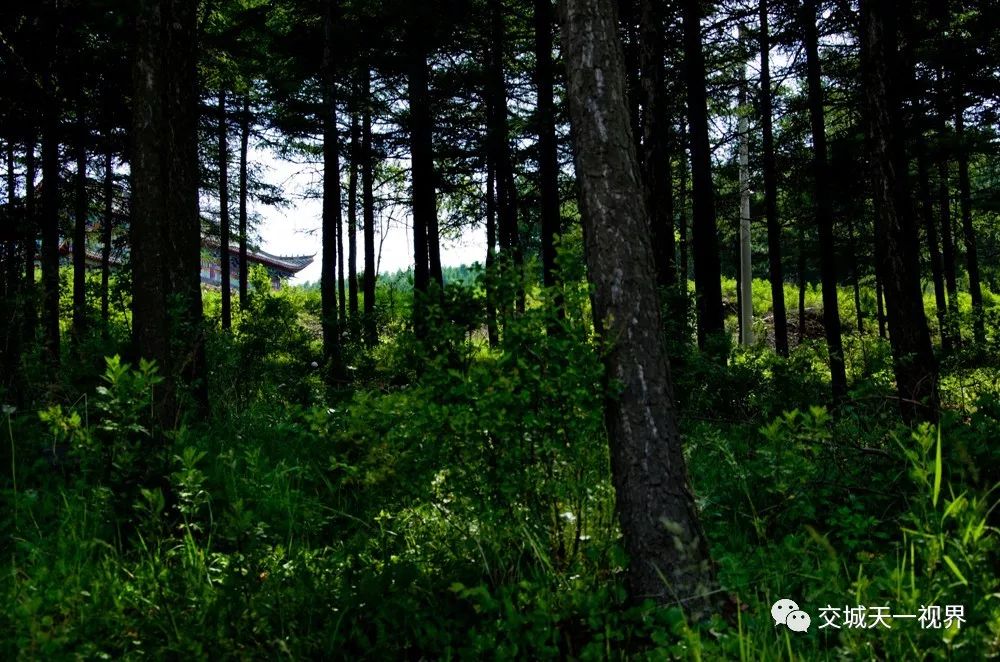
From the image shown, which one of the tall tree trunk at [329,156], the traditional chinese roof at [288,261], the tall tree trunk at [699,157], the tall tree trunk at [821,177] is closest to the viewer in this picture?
the tall tree trunk at [699,157]

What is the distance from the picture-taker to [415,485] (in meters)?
3.37

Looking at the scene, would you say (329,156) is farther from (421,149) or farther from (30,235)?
(30,235)

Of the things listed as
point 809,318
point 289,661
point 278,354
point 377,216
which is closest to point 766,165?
point 278,354

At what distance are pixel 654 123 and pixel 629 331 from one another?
6845mm

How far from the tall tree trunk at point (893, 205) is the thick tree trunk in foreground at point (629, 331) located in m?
4.72

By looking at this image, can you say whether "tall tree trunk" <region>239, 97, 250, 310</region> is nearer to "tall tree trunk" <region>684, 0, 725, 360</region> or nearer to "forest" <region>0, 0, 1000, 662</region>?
"forest" <region>0, 0, 1000, 662</region>

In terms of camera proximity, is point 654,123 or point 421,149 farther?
point 421,149

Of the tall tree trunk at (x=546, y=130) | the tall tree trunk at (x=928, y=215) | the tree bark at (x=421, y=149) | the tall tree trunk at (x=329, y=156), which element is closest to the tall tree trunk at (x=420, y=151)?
the tree bark at (x=421, y=149)

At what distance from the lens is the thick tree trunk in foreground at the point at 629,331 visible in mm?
3084

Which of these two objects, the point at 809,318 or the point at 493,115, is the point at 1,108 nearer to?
the point at 493,115

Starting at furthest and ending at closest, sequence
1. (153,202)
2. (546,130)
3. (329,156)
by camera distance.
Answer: (329,156), (546,130), (153,202)

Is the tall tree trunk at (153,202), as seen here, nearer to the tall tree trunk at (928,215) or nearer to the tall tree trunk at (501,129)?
the tall tree trunk at (501,129)

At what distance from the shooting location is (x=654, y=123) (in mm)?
9273

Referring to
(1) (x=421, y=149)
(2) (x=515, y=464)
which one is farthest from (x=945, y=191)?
(2) (x=515, y=464)
